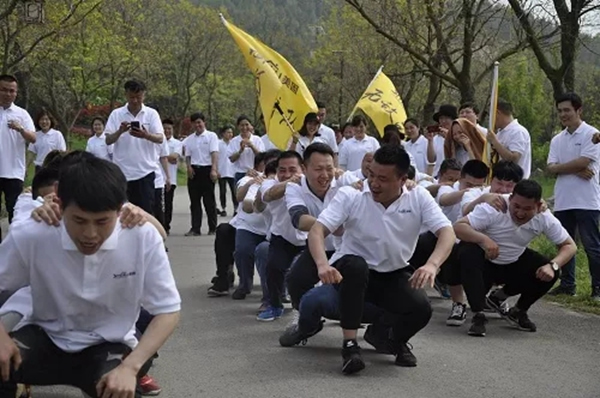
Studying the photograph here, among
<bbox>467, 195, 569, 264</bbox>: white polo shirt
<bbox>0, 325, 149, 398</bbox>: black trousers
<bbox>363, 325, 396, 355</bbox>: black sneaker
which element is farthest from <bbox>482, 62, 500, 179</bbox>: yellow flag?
Result: <bbox>0, 325, 149, 398</bbox>: black trousers

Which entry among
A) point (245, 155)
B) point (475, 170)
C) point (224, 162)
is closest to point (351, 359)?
point (475, 170)

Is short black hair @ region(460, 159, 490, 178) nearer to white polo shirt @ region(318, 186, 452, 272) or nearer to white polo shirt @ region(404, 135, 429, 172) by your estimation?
white polo shirt @ region(318, 186, 452, 272)

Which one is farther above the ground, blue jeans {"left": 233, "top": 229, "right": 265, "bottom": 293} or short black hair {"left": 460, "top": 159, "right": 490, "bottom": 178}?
short black hair {"left": 460, "top": 159, "right": 490, "bottom": 178}

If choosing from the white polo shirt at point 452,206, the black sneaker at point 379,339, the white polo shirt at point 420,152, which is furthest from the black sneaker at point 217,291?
the white polo shirt at point 420,152

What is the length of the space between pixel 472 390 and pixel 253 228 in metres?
3.63

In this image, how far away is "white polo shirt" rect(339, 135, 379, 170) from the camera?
1384 cm

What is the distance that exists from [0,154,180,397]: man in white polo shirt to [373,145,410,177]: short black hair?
2.33 metres

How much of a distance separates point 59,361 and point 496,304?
4.99 metres

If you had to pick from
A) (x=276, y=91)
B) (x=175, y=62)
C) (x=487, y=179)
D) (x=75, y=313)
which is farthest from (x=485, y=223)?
(x=175, y=62)

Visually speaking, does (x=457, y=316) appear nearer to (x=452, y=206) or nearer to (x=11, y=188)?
(x=452, y=206)

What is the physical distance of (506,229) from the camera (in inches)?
300

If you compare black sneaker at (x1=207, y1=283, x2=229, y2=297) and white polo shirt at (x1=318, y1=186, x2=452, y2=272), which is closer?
white polo shirt at (x1=318, y1=186, x2=452, y2=272)

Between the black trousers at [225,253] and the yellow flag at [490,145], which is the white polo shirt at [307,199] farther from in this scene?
the yellow flag at [490,145]

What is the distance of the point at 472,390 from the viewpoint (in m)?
5.78
